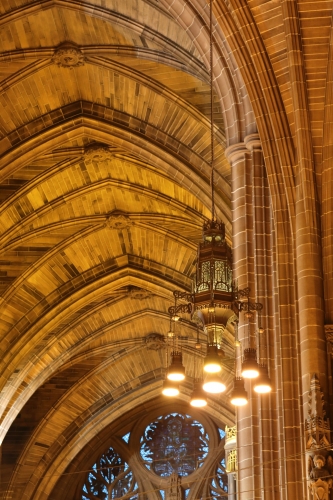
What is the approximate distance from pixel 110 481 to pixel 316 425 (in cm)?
1947

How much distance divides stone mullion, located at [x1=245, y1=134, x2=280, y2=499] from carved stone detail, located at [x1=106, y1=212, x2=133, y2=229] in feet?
32.6

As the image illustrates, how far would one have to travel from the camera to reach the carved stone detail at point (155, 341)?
95.6ft

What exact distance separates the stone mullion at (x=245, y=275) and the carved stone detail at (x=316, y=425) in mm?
1682

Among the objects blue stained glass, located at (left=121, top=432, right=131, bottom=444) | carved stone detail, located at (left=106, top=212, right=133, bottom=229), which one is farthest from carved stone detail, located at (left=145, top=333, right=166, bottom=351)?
carved stone detail, located at (left=106, top=212, right=133, bottom=229)

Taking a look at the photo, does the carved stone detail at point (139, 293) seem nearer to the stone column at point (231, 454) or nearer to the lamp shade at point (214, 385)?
the stone column at point (231, 454)

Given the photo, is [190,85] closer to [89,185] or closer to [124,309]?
[89,185]

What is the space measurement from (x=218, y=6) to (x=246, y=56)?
31.4 inches

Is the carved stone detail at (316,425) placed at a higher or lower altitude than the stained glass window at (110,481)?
lower

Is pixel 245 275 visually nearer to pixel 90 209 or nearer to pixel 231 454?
pixel 231 454

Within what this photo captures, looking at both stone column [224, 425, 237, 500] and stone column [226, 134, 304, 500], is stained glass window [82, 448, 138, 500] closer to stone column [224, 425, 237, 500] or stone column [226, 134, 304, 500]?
stone column [224, 425, 237, 500]

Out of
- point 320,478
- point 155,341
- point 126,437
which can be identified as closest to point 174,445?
point 126,437

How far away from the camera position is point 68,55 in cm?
2030

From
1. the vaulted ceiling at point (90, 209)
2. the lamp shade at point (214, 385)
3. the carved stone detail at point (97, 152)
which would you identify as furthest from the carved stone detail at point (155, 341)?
the lamp shade at point (214, 385)

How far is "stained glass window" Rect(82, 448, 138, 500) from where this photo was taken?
3005cm
